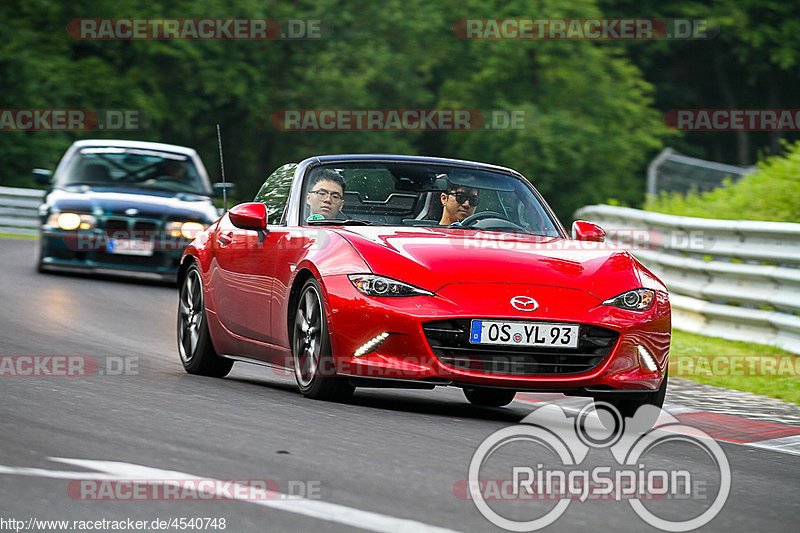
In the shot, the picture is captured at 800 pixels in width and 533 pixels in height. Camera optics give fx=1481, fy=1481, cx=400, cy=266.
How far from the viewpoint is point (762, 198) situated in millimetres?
16891

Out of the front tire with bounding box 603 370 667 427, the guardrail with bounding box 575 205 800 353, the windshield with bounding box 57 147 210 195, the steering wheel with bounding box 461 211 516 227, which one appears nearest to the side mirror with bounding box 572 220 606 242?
the steering wheel with bounding box 461 211 516 227

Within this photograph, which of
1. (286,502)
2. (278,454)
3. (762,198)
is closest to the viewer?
(286,502)

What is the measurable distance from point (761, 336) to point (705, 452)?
5.67 metres

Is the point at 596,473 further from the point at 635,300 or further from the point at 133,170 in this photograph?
the point at 133,170

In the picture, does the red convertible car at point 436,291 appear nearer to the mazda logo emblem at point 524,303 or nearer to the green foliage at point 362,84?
the mazda logo emblem at point 524,303

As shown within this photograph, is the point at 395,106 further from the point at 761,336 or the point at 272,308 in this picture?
the point at 272,308

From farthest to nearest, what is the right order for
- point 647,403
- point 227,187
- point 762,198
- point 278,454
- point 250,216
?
point 762,198
point 227,187
point 250,216
point 647,403
point 278,454

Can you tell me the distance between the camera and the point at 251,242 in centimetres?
898

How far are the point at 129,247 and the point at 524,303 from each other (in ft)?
32.0

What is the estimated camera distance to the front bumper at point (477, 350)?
7277 mm

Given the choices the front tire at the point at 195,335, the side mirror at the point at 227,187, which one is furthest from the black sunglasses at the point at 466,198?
the front tire at the point at 195,335

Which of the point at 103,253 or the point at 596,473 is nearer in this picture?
the point at 596,473

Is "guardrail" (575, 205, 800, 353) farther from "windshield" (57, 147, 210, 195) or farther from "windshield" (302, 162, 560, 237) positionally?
"windshield" (57, 147, 210, 195)

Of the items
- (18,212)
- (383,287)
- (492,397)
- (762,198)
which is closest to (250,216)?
(383,287)
